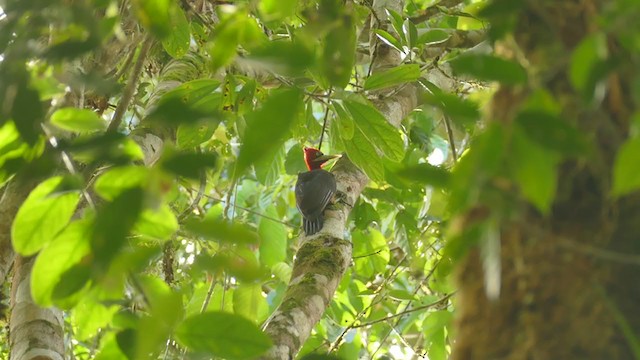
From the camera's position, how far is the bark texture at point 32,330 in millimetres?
2367

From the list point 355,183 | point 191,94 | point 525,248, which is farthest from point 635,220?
point 355,183

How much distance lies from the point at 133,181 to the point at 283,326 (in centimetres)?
143

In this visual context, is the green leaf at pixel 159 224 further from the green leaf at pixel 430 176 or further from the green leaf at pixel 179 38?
the green leaf at pixel 179 38

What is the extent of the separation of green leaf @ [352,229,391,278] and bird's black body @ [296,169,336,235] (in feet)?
1.02

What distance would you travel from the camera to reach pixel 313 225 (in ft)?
12.2

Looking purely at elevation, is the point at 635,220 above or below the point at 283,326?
above

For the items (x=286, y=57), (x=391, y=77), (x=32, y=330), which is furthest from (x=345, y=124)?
(x=286, y=57)

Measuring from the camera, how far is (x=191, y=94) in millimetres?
2822

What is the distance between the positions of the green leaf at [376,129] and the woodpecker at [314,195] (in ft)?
Answer: 2.32

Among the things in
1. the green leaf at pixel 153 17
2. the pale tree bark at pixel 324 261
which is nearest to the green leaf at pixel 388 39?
the pale tree bark at pixel 324 261

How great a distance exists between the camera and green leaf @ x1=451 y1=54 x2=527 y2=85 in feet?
3.25

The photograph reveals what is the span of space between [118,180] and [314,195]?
317 centimetres

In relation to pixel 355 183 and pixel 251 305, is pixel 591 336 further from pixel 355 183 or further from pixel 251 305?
pixel 355 183

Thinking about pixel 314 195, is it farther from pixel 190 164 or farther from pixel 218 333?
pixel 190 164
